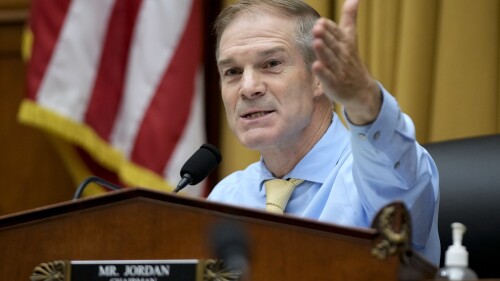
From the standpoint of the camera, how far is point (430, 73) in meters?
3.59

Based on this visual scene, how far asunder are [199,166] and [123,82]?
178 cm

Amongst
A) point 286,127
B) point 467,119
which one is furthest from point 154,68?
point 286,127

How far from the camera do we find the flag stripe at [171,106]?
152 inches

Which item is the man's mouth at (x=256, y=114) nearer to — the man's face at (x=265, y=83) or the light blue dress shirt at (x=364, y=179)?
the man's face at (x=265, y=83)

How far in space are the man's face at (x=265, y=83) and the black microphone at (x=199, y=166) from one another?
21 centimetres

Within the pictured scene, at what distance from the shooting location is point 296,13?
2.64 meters

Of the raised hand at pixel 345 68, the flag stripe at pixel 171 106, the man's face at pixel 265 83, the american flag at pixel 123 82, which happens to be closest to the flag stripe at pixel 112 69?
the american flag at pixel 123 82

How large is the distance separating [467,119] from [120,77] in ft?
4.56

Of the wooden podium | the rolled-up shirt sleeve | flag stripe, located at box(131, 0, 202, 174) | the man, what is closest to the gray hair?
the man

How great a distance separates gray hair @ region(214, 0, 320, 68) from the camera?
261 cm

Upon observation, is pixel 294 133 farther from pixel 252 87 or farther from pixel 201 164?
pixel 201 164

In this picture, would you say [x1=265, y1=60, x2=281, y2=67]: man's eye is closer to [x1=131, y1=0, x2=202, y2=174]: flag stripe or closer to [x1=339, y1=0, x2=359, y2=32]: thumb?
[x1=339, y1=0, x2=359, y2=32]: thumb

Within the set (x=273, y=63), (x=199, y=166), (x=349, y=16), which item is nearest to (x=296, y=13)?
(x=273, y=63)

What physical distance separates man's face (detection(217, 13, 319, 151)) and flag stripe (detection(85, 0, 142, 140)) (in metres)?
1.38
